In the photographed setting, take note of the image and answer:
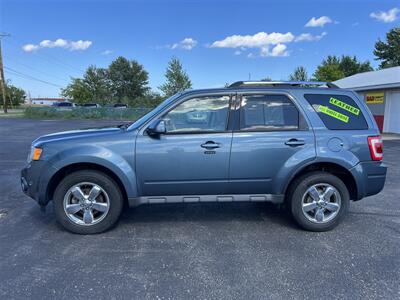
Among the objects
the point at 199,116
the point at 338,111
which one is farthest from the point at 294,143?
the point at 199,116

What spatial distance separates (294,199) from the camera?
12.7 ft

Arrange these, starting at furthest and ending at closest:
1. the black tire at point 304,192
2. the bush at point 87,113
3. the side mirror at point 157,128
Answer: the bush at point 87,113 → the black tire at point 304,192 → the side mirror at point 157,128

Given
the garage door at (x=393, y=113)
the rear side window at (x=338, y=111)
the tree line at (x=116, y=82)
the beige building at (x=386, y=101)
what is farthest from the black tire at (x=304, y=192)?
the tree line at (x=116, y=82)

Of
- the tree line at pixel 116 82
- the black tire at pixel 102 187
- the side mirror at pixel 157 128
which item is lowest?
the black tire at pixel 102 187

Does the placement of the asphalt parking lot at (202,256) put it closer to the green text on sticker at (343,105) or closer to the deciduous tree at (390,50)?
the green text on sticker at (343,105)

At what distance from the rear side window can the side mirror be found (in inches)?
75.5

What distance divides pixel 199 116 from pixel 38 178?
2.15 meters

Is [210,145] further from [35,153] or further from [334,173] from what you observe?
[35,153]

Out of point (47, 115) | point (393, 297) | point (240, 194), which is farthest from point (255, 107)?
point (47, 115)

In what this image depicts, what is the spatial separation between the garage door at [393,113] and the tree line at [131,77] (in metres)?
23.4

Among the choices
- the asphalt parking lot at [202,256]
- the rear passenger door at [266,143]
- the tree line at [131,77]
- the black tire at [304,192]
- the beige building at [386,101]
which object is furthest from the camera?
the tree line at [131,77]

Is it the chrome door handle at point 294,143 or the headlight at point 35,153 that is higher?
the chrome door handle at point 294,143

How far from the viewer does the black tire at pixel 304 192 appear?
3842mm

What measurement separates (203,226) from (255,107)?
1.75 meters
